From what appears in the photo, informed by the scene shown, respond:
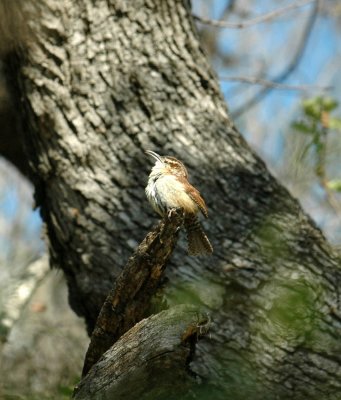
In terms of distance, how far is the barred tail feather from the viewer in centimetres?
468

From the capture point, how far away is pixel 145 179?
5141 millimetres

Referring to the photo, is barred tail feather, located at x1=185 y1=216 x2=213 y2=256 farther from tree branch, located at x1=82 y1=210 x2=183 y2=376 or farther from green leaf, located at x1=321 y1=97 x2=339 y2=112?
green leaf, located at x1=321 y1=97 x2=339 y2=112

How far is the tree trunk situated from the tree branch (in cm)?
66

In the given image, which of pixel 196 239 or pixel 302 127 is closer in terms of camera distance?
pixel 196 239

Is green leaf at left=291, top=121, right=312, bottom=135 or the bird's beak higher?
green leaf at left=291, top=121, right=312, bottom=135

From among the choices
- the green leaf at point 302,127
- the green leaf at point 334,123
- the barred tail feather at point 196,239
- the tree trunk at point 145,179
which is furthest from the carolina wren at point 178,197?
the green leaf at point 334,123

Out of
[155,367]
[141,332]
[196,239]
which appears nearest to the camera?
[155,367]

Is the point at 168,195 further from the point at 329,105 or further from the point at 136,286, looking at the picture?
the point at 329,105

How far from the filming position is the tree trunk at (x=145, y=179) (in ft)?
14.9

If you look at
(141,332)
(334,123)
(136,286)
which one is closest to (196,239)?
(136,286)

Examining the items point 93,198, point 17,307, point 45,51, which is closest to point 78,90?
point 45,51

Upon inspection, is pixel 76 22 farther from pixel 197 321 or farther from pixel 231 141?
pixel 197 321

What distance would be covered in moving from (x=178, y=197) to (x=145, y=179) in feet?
1.27

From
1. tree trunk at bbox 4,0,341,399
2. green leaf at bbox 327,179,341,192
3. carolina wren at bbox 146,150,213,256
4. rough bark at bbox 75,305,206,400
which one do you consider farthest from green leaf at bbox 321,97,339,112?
rough bark at bbox 75,305,206,400
